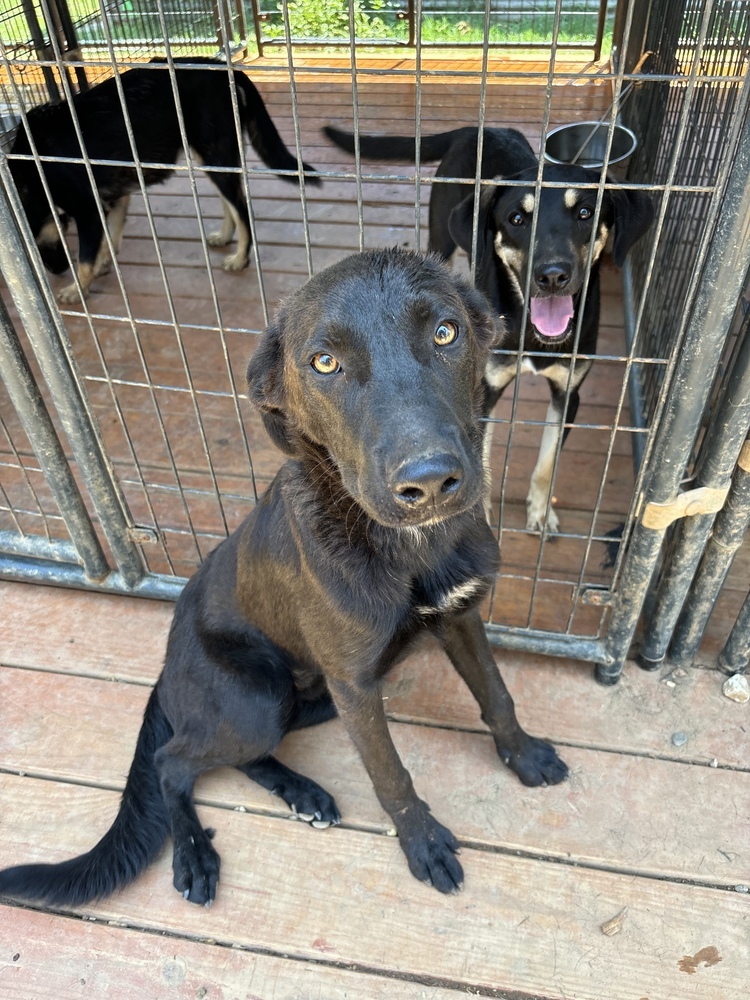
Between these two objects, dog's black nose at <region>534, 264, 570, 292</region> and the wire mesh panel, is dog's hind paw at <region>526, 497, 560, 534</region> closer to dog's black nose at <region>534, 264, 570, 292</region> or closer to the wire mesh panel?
the wire mesh panel

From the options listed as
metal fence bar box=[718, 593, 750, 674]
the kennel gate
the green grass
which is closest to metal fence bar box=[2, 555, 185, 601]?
the kennel gate

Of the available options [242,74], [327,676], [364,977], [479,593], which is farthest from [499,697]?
[242,74]

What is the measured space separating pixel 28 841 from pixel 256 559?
103 cm

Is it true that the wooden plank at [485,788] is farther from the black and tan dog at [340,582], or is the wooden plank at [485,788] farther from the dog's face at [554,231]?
the dog's face at [554,231]

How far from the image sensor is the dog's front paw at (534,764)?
6.57ft

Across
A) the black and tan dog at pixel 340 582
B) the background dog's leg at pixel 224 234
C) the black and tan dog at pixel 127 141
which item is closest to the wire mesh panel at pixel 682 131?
the black and tan dog at pixel 340 582

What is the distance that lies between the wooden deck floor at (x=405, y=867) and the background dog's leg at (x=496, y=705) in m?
0.06

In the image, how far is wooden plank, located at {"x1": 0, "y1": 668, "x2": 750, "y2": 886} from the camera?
1889 mm

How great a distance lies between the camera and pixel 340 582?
1579 mm

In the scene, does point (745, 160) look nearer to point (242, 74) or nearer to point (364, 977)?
point (364, 977)

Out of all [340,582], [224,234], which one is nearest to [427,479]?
[340,582]

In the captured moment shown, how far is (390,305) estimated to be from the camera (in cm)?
134

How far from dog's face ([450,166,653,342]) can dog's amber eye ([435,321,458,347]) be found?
79cm

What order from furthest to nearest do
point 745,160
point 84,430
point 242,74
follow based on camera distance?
point 242,74
point 84,430
point 745,160
